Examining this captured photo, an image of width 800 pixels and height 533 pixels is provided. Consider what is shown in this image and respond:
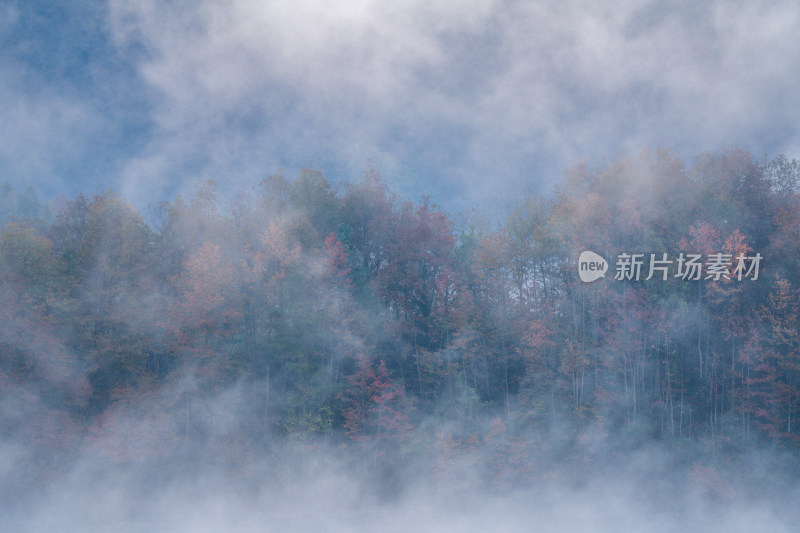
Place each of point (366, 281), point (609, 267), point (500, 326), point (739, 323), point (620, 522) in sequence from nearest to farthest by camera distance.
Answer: point (620, 522) → point (739, 323) → point (609, 267) → point (500, 326) → point (366, 281)

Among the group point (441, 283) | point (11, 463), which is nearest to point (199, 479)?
point (11, 463)

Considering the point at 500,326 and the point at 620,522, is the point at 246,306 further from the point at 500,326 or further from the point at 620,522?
the point at 620,522

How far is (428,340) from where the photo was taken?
89.6 ft

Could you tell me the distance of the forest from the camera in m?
22.6

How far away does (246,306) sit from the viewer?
26406 mm

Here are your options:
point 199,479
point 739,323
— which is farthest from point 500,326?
point 199,479

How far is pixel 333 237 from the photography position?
27266 millimetres

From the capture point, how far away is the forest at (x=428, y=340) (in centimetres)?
2258

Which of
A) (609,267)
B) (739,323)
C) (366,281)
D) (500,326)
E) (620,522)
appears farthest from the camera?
(366,281)

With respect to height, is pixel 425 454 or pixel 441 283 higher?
pixel 441 283

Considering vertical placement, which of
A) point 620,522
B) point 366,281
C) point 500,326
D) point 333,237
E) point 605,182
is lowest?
point 620,522

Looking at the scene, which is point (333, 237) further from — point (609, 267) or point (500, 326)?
point (609, 267)

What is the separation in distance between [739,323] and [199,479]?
25.9 m

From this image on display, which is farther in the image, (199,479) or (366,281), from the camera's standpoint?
(366,281)
